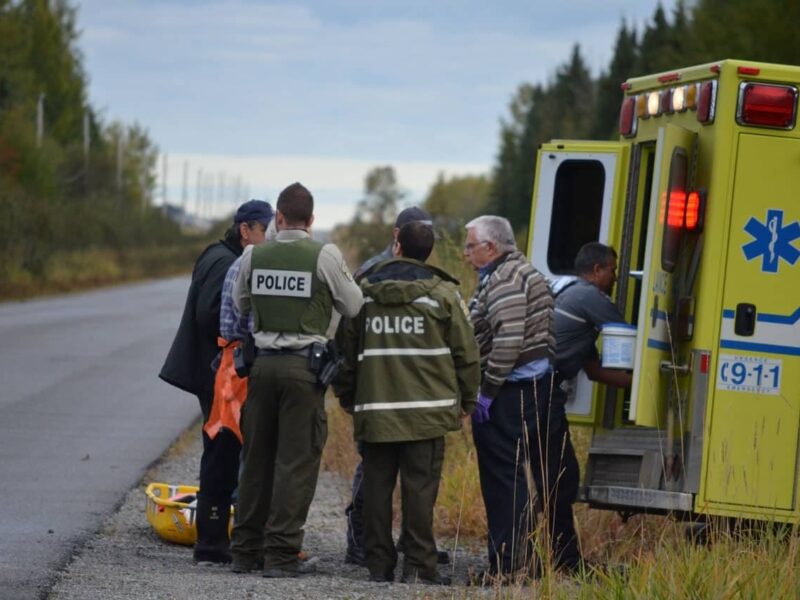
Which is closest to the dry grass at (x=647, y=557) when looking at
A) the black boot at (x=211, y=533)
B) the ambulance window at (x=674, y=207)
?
the ambulance window at (x=674, y=207)

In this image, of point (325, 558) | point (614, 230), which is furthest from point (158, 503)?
point (614, 230)

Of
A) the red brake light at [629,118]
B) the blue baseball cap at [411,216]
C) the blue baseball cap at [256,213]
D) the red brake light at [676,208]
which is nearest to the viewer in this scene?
the red brake light at [676,208]

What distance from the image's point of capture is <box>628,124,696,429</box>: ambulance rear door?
7.86 metres

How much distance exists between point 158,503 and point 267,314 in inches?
66.6

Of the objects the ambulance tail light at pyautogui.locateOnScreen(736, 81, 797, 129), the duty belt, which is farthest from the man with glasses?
the ambulance tail light at pyautogui.locateOnScreen(736, 81, 797, 129)

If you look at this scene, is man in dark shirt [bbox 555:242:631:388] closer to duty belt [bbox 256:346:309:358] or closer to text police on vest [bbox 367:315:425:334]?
text police on vest [bbox 367:315:425:334]

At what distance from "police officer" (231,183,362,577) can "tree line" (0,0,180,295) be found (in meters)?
32.5

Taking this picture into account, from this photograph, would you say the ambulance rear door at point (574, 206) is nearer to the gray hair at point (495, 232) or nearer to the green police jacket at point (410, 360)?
the gray hair at point (495, 232)

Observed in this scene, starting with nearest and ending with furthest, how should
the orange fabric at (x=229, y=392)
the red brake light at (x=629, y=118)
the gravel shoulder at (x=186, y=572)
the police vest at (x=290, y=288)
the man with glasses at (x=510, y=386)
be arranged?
1. the gravel shoulder at (x=186, y=572)
2. the police vest at (x=290, y=288)
3. the man with glasses at (x=510, y=386)
4. the orange fabric at (x=229, y=392)
5. the red brake light at (x=629, y=118)

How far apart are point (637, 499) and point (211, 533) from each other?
2.28m

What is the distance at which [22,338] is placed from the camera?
23.6 m

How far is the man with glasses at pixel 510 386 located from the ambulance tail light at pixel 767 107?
137 centimetres

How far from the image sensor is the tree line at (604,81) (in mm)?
30719

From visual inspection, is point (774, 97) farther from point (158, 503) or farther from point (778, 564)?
point (158, 503)
